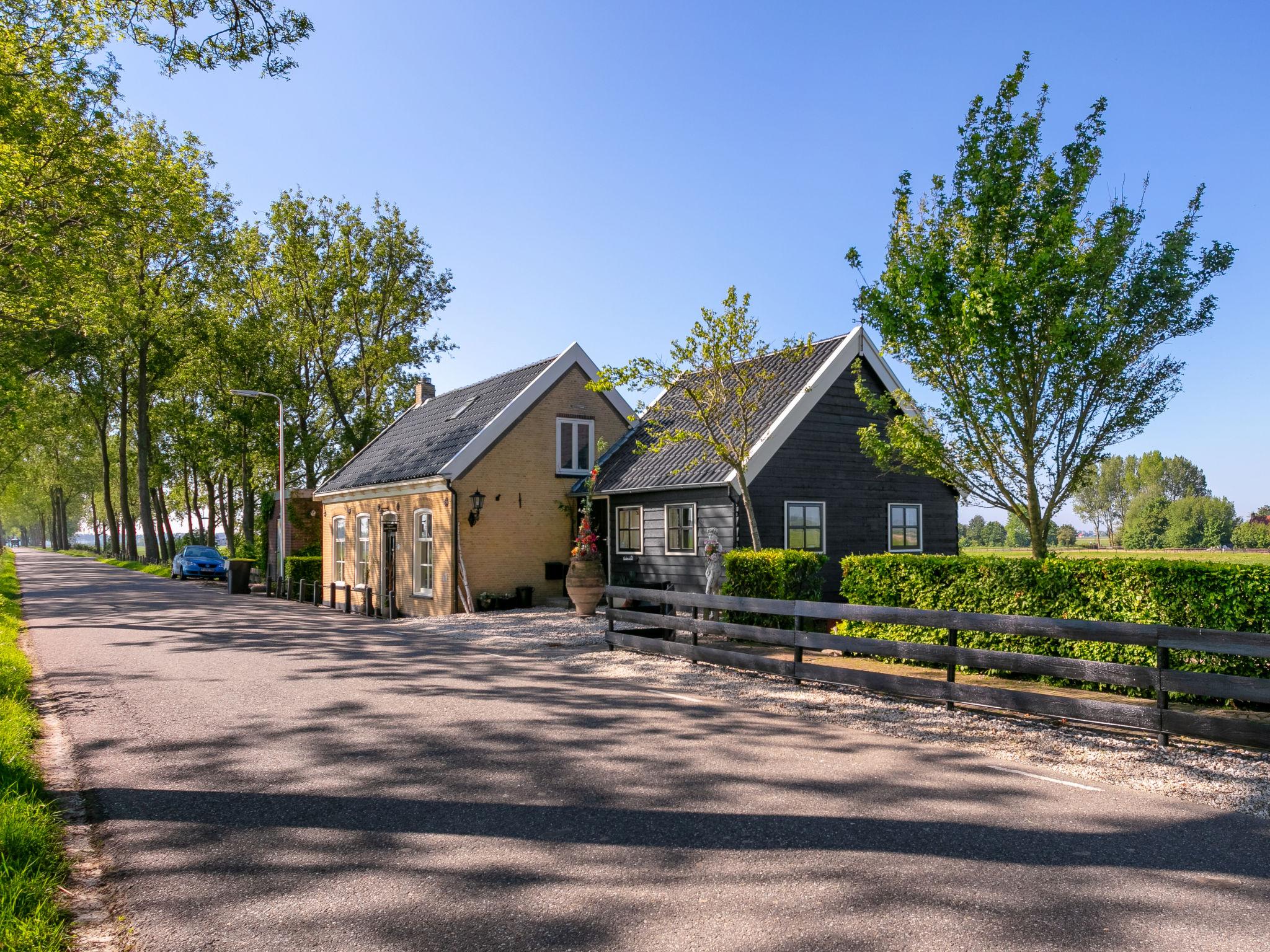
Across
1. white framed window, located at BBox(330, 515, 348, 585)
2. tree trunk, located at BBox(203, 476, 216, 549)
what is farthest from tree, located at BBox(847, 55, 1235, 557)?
tree trunk, located at BBox(203, 476, 216, 549)

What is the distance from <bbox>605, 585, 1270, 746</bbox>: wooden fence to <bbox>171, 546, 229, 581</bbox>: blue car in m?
36.3

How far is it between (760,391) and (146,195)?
1957 cm

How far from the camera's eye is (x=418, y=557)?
2280 centimetres

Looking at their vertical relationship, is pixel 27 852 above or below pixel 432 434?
below

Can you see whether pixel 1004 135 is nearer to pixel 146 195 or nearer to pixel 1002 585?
pixel 1002 585

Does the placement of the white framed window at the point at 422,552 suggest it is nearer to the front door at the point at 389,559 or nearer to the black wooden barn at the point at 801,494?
the front door at the point at 389,559

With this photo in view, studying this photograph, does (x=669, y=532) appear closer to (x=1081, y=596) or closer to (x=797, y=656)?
(x=797, y=656)

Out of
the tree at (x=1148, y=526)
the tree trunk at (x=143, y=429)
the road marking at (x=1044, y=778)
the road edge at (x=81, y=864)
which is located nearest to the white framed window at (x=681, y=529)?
the road marking at (x=1044, y=778)

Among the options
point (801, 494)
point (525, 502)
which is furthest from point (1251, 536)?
point (525, 502)

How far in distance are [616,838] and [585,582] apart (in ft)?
46.6

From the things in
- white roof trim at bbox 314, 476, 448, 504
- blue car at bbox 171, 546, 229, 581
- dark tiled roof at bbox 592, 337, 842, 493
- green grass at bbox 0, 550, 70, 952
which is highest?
dark tiled roof at bbox 592, 337, 842, 493

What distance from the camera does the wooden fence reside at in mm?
6707

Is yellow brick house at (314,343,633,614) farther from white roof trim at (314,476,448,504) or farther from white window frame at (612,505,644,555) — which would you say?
white window frame at (612,505,644,555)

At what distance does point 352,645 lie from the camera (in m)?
14.8
